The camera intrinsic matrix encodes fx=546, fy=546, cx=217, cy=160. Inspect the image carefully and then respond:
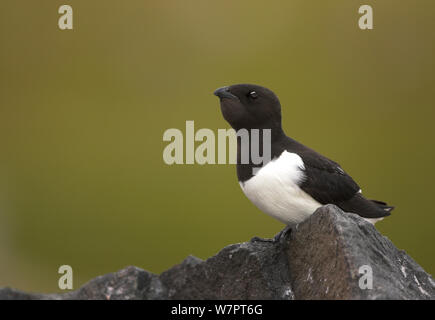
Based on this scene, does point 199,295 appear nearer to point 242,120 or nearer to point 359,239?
point 359,239

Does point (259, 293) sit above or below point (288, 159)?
below

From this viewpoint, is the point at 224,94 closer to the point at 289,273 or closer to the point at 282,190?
the point at 282,190

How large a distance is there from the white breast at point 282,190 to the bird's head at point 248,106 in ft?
0.92

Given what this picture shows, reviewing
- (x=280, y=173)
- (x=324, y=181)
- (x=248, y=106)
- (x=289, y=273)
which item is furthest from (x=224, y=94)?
(x=289, y=273)

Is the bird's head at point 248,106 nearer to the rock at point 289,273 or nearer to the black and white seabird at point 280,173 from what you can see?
the black and white seabird at point 280,173

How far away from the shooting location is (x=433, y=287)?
3342 mm

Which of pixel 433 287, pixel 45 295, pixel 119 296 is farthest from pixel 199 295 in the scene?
pixel 433 287

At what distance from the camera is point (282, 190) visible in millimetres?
3400

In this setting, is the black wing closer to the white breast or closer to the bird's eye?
the white breast

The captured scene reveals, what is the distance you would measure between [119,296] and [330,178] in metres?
1.61

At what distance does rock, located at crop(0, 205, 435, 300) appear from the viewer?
2.64 m

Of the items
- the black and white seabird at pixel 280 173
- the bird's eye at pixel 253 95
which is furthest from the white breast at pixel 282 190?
the bird's eye at pixel 253 95

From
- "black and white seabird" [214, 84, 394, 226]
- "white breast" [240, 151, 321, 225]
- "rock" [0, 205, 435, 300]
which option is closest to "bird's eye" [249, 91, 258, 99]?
"black and white seabird" [214, 84, 394, 226]

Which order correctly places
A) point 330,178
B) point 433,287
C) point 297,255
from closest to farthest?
point 297,255 → point 433,287 → point 330,178
